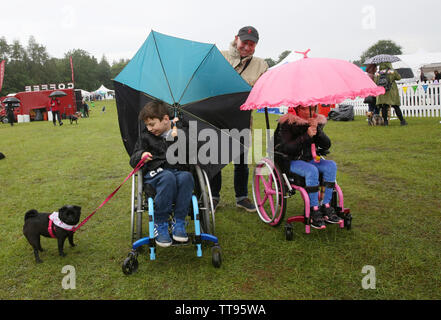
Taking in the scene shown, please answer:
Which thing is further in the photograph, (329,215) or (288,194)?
(288,194)

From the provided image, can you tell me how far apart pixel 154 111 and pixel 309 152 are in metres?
1.77

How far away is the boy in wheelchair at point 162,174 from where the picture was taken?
3.34 metres

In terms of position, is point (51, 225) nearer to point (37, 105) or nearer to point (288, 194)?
point (288, 194)

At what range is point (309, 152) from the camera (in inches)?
156

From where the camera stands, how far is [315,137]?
155 inches

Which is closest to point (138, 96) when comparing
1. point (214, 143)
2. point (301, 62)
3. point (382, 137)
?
point (214, 143)

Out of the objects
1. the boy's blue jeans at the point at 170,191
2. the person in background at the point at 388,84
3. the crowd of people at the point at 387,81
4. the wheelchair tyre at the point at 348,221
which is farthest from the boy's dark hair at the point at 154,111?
the person in background at the point at 388,84

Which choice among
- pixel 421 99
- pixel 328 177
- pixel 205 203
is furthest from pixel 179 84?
pixel 421 99

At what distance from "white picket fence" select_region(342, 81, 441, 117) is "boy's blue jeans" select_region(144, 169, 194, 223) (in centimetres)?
1433

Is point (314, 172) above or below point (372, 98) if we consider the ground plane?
below

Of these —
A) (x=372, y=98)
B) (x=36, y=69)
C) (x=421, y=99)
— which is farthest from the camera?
(x=36, y=69)
